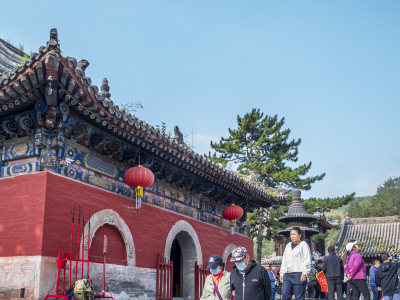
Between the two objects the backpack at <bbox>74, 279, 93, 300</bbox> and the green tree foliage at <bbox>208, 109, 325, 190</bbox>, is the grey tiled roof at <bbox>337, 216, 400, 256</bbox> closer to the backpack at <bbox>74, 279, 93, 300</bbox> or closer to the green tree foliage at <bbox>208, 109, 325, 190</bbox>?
the green tree foliage at <bbox>208, 109, 325, 190</bbox>

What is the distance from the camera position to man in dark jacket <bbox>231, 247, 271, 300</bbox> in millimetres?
4516

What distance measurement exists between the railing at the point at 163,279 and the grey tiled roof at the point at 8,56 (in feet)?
19.5

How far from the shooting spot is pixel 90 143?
803 cm

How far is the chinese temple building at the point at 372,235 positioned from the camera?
2323 cm

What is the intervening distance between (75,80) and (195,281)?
6.22 m

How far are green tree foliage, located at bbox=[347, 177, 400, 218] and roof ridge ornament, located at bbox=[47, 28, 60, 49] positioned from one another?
128 feet

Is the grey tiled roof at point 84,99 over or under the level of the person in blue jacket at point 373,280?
over

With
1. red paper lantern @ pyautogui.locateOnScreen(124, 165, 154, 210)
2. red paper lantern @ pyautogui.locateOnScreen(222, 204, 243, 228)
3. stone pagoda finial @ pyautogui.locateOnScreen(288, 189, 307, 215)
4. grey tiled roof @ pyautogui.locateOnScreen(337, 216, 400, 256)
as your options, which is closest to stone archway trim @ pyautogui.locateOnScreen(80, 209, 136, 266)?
red paper lantern @ pyautogui.locateOnScreen(124, 165, 154, 210)

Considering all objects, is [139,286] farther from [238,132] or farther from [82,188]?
[238,132]

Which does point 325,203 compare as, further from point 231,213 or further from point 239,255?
point 239,255

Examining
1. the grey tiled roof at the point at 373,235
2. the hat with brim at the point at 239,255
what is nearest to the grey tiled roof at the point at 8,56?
the hat with brim at the point at 239,255

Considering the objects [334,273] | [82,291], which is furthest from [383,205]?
[82,291]

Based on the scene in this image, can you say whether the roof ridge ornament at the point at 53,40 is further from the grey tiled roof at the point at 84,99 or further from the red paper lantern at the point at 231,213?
the red paper lantern at the point at 231,213

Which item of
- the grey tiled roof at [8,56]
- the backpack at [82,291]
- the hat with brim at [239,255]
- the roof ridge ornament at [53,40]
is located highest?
the grey tiled roof at [8,56]
